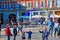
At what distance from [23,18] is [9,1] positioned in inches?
301

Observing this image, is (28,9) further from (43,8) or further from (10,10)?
(10,10)

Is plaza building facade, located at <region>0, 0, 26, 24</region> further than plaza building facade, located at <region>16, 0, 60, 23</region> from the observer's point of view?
Yes

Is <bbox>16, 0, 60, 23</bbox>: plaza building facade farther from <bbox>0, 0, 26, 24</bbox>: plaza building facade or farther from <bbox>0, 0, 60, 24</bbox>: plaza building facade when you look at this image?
<bbox>0, 0, 26, 24</bbox>: plaza building facade

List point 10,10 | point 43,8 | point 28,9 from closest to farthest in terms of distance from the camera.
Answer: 1. point 43,8
2. point 28,9
3. point 10,10

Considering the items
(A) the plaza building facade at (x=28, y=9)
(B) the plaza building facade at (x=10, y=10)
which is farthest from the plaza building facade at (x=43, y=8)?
(B) the plaza building facade at (x=10, y=10)

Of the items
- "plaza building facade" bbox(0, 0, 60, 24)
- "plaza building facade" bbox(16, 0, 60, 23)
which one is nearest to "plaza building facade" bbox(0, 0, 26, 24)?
"plaza building facade" bbox(0, 0, 60, 24)

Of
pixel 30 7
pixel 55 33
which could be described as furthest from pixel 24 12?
pixel 55 33

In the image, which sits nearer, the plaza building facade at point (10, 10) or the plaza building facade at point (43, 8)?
the plaza building facade at point (43, 8)

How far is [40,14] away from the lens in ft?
233

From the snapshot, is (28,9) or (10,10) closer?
(28,9)

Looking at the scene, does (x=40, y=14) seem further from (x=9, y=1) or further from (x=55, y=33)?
(x=55, y=33)

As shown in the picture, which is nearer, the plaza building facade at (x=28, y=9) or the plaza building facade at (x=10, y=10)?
the plaza building facade at (x=28, y=9)

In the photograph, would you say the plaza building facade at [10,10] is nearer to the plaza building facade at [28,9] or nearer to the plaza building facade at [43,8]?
the plaza building facade at [28,9]

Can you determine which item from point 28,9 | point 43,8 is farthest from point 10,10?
point 43,8
